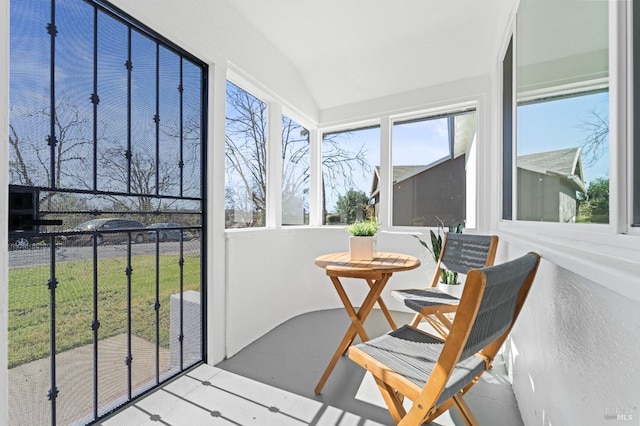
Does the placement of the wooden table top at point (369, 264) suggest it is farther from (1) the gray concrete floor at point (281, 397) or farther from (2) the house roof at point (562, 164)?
(2) the house roof at point (562, 164)

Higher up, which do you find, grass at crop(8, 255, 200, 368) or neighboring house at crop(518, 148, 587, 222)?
neighboring house at crop(518, 148, 587, 222)

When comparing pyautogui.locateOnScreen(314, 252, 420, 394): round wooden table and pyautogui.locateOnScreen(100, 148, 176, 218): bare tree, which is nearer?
pyautogui.locateOnScreen(100, 148, 176, 218): bare tree

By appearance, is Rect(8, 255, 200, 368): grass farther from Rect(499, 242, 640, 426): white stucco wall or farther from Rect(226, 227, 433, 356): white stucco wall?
Rect(499, 242, 640, 426): white stucco wall

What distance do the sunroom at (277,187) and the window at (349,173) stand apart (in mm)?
73

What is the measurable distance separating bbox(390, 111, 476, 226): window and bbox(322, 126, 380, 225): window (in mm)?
302

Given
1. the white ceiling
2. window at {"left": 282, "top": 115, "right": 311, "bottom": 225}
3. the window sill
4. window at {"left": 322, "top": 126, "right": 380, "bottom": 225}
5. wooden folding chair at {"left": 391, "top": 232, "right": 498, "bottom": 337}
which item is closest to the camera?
the window sill

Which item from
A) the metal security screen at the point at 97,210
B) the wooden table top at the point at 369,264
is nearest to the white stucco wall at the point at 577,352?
the wooden table top at the point at 369,264

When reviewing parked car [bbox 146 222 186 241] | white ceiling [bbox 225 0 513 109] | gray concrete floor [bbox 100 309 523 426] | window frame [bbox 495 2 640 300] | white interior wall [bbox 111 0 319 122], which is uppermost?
white ceiling [bbox 225 0 513 109]

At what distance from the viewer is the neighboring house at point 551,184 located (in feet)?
3.52

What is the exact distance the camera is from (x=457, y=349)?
0.91 meters

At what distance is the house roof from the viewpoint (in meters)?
1.04

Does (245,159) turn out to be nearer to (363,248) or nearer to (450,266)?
(363,248)

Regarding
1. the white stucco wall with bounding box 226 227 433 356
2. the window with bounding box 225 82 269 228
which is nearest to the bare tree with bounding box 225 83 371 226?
the window with bounding box 225 82 269 228

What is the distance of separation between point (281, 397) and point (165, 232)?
1.32 m
